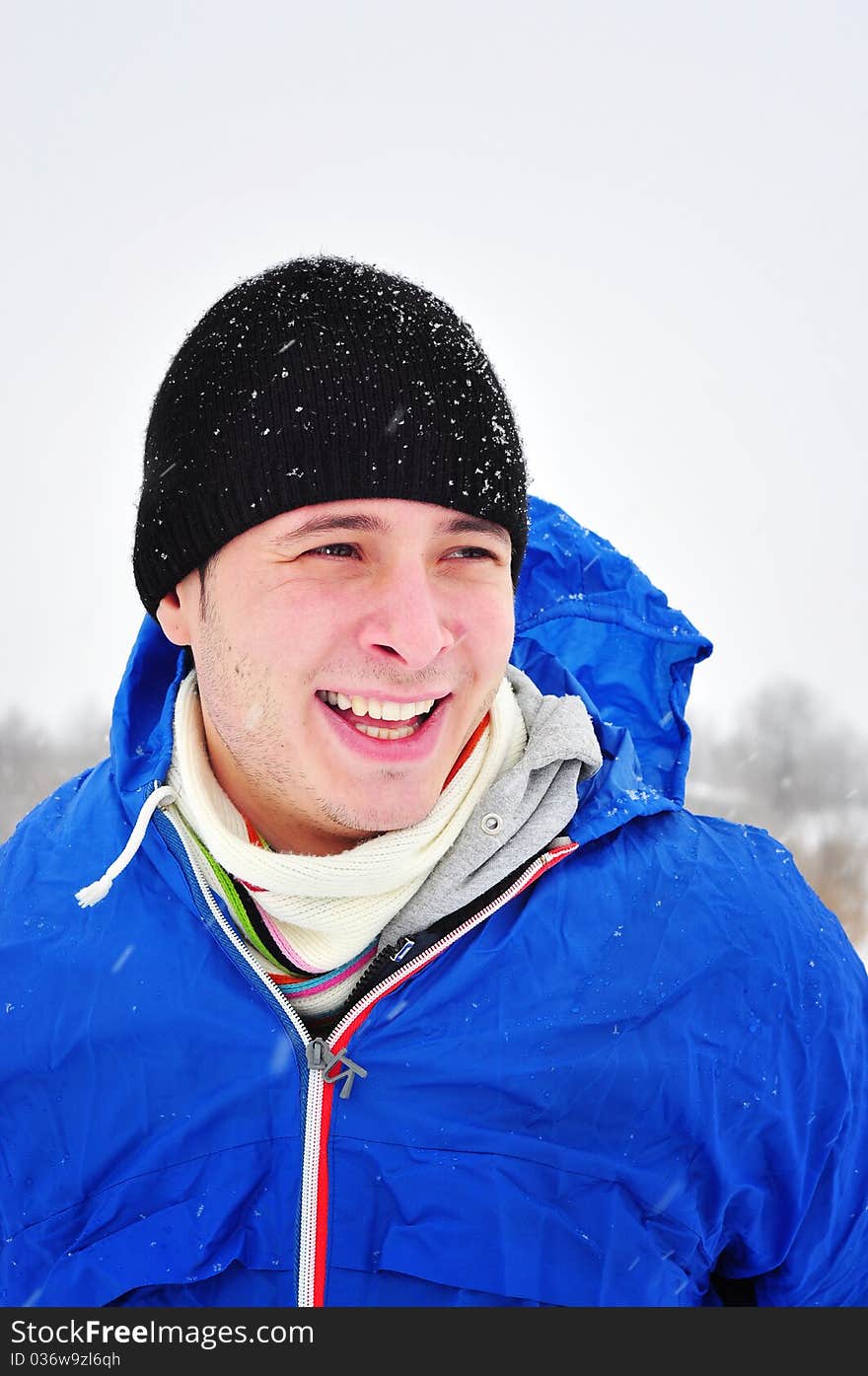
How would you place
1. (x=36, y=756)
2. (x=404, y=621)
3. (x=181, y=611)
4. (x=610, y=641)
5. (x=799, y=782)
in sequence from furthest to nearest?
1. (x=36, y=756)
2. (x=799, y=782)
3. (x=610, y=641)
4. (x=181, y=611)
5. (x=404, y=621)

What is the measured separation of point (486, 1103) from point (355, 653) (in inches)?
26.4

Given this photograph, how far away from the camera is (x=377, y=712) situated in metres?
1.46

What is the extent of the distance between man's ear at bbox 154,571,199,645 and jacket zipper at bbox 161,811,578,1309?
55 cm

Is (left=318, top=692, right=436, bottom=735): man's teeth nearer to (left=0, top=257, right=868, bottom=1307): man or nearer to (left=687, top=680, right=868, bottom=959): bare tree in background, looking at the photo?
(left=0, top=257, right=868, bottom=1307): man

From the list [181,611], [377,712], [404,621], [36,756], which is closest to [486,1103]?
[377,712]

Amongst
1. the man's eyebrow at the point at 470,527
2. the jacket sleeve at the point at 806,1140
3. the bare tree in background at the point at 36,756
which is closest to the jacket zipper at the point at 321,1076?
the jacket sleeve at the point at 806,1140

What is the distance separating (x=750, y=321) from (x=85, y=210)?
14.2m

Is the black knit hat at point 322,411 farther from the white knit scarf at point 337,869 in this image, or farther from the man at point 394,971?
the white knit scarf at point 337,869

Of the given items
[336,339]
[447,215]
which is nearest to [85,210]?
[447,215]

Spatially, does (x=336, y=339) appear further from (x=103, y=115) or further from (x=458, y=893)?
(x=103, y=115)

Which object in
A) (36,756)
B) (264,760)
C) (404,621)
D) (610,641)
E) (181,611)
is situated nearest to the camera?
(404,621)

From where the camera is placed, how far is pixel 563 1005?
1.47m

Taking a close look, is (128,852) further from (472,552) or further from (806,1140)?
(806,1140)

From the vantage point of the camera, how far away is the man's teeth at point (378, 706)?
4.77 feet
